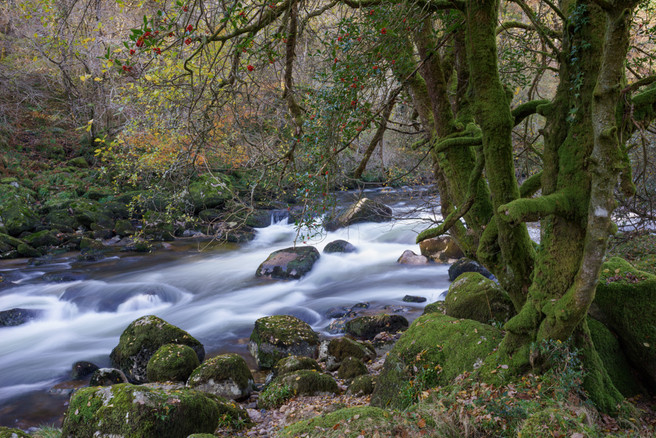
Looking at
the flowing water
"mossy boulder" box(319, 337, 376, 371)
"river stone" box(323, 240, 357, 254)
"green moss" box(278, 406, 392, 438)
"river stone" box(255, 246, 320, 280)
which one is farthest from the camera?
"river stone" box(323, 240, 357, 254)

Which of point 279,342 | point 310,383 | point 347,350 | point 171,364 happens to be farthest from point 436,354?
point 171,364

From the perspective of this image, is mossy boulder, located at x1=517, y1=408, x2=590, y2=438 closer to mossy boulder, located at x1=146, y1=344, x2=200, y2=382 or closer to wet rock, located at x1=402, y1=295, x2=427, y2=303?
mossy boulder, located at x1=146, y1=344, x2=200, y2=382

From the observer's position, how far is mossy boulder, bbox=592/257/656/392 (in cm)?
430

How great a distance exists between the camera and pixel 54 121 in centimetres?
2453

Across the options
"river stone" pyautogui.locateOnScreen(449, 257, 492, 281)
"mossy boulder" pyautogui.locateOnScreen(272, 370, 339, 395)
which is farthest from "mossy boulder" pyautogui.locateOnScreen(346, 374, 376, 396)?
"river stone" pyautogui.locateOnScreen(449, 257, 492, 281)

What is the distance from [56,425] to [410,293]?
7790 millimetres

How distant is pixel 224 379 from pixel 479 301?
388 cm

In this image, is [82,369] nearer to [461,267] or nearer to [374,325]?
[374,325]

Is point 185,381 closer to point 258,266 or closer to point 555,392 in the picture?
point 555,392

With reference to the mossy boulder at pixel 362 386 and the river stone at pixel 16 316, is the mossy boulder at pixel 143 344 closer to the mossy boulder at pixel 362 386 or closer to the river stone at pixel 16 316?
the mossy boulder at pixel 362 386

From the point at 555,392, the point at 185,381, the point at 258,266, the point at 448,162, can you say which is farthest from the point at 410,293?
the point at 555,392

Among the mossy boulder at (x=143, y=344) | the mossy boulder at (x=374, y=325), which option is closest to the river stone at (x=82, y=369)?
the mossy boulder at (x=143, y=344)

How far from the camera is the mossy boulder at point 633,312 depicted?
430cm

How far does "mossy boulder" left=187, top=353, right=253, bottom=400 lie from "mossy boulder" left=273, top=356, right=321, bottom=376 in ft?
1.66
